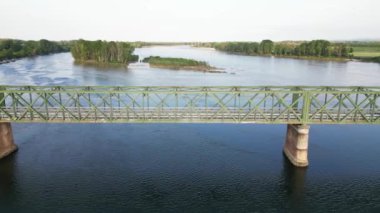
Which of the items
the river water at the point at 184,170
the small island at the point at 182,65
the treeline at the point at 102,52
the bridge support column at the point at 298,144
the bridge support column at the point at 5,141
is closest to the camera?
the river water at the point at 184,170

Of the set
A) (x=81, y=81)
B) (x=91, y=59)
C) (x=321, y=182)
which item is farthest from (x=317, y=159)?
(x=91, y=59)

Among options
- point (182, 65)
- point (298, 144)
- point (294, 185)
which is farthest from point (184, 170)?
point (182, 65)

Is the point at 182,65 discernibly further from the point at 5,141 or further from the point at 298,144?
the point at 298,144

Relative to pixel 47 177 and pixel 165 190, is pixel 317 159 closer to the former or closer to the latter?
pixel 165 190

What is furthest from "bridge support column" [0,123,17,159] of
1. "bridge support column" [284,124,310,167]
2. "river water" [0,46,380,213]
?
"bridge support column" [284,124,310,167]

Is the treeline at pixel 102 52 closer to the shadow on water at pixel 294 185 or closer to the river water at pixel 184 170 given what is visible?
the river water at pixel 184 170

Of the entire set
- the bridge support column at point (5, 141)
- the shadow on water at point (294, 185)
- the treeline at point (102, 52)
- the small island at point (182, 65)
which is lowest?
the shadow on water at point (294, 185)

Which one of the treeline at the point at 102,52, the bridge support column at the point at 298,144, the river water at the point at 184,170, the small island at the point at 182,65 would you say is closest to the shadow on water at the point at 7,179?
the river water at the point at 184,170

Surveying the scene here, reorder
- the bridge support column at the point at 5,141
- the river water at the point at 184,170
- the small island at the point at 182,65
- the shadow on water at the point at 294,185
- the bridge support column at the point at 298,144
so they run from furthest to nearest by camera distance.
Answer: the small island at the point at 182,65, the bridge support column at the point at 5,141, the bridge support column at the point at 298,144, the shadow on water at the point at 294,185, the river water at the point at 184,170
